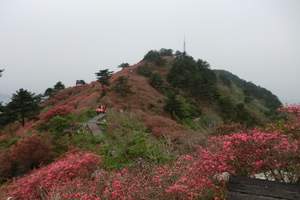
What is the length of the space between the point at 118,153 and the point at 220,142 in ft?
19.7

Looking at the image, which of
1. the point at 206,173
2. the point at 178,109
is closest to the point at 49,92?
the point at 178,109

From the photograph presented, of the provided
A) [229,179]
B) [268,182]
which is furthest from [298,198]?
[229,179]

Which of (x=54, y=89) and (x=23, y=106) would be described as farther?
(x=54, y=89)

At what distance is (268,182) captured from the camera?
Answer: 311 inches

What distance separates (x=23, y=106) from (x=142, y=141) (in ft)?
36.0

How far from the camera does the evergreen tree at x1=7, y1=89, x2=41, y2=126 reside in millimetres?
24297

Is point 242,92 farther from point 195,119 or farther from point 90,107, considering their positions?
point 90,107

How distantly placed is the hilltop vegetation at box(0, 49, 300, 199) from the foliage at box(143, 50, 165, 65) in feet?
0.54

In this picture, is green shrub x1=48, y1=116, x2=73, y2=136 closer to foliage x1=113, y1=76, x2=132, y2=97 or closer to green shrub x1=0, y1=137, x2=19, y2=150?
green shrub x1=0, y1=137, x2=19, y2=150

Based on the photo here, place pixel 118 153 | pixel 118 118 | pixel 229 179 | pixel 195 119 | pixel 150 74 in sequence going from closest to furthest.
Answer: pixel 229 179 → pixel 118 153 → pixel 118 118 → pixel 195 119 → pixel 150 74

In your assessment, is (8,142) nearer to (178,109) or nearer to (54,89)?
(178,109)

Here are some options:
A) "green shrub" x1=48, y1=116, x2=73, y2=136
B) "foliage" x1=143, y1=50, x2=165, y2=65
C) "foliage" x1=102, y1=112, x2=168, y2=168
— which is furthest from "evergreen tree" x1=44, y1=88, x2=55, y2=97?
"foliage" x1=102, y1=112, x2=168, y2=168

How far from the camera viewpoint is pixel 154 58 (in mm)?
39094

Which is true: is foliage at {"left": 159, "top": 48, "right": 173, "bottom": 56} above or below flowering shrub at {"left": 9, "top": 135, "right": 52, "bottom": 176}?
above
